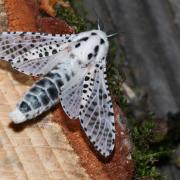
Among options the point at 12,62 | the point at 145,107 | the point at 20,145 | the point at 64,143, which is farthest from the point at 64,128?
the point at 145,107

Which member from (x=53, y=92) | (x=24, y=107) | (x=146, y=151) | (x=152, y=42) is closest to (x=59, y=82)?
(x=53, y=92)

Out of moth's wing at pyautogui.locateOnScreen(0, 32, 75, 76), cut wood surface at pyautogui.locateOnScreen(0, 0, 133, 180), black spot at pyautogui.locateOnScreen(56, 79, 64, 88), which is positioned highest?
moth's wing at pyautogui.locateOnScreen(0, 32, 75, 76)

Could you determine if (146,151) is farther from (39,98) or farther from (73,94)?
(39,98)

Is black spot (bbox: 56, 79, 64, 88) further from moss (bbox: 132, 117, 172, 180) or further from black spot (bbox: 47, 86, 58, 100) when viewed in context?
moss (bbox: 132, 117, 172, 180)

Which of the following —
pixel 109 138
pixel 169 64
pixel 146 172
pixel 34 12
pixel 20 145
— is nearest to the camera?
pixel 20 145

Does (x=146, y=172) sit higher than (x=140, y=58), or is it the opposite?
(x=140, y=58)

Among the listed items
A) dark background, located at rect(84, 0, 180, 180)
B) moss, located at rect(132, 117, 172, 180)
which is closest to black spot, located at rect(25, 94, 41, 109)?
moss, located at rect(132, 117, 172, 180)

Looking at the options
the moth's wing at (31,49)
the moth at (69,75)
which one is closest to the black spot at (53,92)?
the moth at (69,75)

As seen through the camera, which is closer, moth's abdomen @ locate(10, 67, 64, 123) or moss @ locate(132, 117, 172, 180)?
moth's abdomen @ locate(10, 67, 64, 123)

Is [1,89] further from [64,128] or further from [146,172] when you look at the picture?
[146,172]
